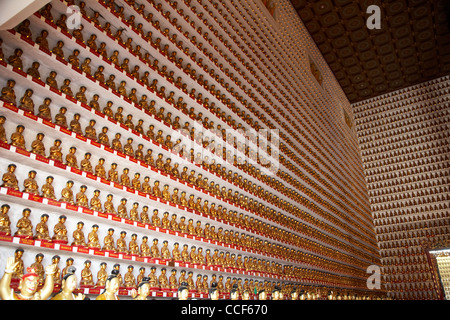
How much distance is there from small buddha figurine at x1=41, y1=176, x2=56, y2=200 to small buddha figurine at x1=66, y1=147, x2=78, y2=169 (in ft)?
1.44

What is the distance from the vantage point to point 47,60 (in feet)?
21.1

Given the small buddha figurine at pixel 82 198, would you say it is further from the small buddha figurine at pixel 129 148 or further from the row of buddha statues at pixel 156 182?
the small buddha figurine at pixel 129 148

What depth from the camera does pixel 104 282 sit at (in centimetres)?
638

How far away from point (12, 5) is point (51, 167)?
9.10 ft

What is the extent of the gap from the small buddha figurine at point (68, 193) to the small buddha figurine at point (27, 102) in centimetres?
146

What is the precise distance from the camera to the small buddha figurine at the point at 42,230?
5566 millimetres

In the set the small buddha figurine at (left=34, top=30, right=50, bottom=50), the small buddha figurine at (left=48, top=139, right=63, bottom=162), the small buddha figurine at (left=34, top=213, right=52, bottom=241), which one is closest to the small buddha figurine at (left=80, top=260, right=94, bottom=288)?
the small buddha figurine at (left=34, top=213, right=52, bottom=241)

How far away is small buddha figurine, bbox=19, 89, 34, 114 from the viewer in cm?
587

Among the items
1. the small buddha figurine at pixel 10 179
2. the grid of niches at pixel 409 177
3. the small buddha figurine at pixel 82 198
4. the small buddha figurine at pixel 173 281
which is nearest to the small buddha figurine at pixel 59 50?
the small buddha figurine at pixel 10 179

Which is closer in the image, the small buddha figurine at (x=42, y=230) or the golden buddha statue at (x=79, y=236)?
the small buddha figurine at (x=42, y=230)
